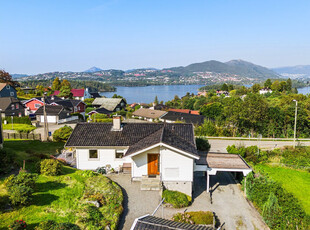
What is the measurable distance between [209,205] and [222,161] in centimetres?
438

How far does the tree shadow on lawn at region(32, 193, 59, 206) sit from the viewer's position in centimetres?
1370

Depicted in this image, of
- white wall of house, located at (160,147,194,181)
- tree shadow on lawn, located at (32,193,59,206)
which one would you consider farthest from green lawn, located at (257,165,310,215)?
tree shadow on lawn, located at (32,193,59,206)

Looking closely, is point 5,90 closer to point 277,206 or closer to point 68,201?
point 68,201

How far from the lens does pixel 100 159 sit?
20141 mm

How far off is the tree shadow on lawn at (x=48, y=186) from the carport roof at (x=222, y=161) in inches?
399

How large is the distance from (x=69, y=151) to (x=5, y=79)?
67.4m

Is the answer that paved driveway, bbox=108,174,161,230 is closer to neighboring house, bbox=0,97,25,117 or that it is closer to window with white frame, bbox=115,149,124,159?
window with white frame, bbox=115,149,124,159

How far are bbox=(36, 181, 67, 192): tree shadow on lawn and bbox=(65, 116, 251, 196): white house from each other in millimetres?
3908

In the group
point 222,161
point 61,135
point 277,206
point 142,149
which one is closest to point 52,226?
point 142,149

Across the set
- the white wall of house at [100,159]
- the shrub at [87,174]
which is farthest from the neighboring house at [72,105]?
the shrub at [87,174]

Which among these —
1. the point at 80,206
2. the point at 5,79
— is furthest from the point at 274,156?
the point at 5,79

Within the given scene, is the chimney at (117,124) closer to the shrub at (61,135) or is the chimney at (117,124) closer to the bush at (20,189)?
the bush at (20,189)

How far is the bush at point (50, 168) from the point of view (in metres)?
17.3

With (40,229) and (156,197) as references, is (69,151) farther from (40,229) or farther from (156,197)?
(40,229)
